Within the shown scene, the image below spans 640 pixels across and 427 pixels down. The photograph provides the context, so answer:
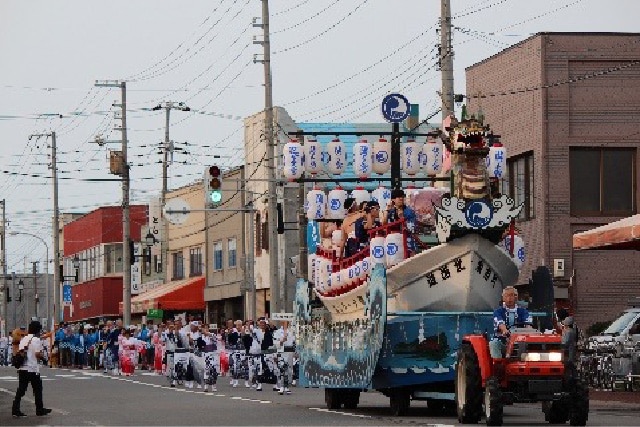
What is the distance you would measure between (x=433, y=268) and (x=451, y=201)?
1.38 meters

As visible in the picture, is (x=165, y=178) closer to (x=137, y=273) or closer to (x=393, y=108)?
(x=137, y=273)

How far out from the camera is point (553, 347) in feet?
76.9

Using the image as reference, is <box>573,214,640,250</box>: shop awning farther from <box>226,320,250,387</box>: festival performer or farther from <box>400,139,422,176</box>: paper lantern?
<box>226,320,250,387</box>: festival performer

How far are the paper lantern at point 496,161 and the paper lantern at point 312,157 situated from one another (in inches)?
362

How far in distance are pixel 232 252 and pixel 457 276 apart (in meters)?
54.3

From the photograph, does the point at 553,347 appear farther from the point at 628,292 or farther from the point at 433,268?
the point at 628,292

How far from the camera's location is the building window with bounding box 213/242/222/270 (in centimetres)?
8388

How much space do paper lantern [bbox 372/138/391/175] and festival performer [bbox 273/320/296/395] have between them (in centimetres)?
607

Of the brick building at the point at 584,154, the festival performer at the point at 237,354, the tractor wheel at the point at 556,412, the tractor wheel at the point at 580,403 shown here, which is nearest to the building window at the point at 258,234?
the festival performer at the point at 237,354

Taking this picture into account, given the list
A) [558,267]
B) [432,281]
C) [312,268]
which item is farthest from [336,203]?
[558,267]

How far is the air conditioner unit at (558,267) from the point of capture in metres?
48.8

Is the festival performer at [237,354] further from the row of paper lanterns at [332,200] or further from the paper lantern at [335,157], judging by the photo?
the row of paper lanterns at [332,200]

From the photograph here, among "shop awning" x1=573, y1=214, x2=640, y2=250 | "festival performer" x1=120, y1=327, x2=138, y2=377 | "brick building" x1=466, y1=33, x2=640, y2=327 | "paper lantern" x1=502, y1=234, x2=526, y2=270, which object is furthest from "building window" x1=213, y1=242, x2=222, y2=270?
"paper lantern" x1=502, y1=234, x2=526, y2=270

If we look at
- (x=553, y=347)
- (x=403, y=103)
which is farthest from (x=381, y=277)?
(x=403, y=103)
